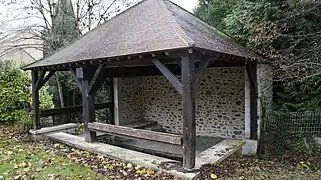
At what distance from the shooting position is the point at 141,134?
565cm

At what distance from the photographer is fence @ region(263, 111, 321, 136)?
7379 mm

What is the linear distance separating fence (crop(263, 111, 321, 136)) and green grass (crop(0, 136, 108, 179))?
5408 millimetres

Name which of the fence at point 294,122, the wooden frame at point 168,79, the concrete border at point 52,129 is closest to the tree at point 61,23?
the wooden frame at point 168,79

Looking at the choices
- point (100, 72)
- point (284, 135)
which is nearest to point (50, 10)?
point (100, 72)

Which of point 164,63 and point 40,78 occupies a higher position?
point 164,63

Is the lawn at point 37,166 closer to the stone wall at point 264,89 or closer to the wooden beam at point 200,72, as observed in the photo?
the wooden beam at point 200,72

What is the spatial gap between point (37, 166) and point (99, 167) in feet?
4.16

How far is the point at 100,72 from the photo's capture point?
6.36m

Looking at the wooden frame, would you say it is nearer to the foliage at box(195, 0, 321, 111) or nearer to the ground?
the ground

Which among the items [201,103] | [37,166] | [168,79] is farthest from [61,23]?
[168,79]

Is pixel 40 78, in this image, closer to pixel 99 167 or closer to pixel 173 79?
pixel 99 167

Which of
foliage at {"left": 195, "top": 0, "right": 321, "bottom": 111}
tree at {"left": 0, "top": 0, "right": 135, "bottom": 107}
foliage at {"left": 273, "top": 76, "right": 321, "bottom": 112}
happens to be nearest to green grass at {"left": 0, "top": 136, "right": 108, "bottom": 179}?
foliage at {"left": 195, "top": 0, "right": 321, "bottom": 111}

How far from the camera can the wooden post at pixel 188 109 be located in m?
4.63

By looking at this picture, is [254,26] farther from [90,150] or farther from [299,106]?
[90,150]
